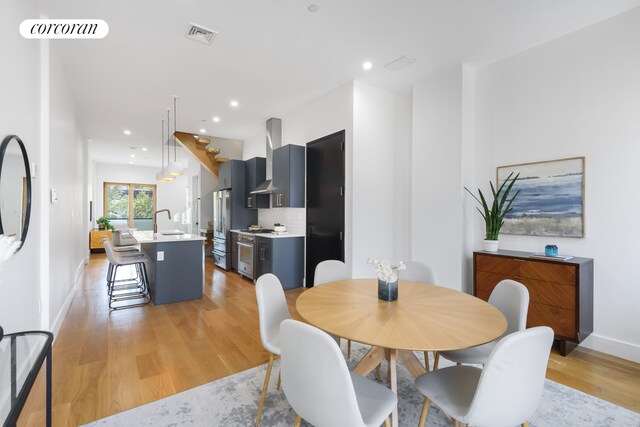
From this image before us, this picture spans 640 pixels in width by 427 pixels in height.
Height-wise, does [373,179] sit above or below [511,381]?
above

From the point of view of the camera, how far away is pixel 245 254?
17.5 ft

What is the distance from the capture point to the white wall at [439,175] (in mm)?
3504

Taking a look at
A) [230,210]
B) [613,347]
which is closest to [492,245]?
[613,347]

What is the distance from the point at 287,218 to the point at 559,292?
13.3 ft

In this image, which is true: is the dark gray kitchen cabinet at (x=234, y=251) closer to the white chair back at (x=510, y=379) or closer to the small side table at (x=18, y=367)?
the small side table at (x=18, y=367)

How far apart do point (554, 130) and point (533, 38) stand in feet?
3.20

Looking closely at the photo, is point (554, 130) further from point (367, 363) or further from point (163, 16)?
point (163, 16)

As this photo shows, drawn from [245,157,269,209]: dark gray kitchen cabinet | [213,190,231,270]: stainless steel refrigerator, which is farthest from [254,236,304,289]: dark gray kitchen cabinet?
[213,190,231,270]: stainless steel refrigerator

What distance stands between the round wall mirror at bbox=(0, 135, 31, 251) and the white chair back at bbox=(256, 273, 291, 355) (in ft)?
4.64

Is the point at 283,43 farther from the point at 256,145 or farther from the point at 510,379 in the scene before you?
the point at 256,145

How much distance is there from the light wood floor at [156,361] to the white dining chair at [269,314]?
2.34 feet

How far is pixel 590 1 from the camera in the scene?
2.47 m

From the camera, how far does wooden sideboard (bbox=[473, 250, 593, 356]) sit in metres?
2.53

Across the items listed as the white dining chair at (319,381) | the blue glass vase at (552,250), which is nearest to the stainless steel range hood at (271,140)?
the blue glass vase at (552,250)
